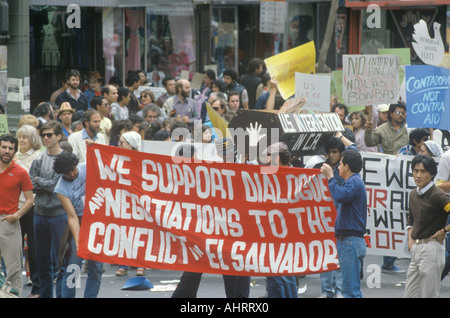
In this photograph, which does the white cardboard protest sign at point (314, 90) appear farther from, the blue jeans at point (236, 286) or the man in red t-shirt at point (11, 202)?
the man in red t-shirt at point (11, 202)

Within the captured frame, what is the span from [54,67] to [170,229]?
43.0 feet

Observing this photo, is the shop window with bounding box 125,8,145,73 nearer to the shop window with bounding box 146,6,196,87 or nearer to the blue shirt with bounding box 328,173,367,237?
the shop window with bounding box 146,6,196,87

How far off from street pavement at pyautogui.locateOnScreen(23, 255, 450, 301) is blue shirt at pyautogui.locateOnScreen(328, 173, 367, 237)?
1495 millimetres

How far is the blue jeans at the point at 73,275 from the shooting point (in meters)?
8.68

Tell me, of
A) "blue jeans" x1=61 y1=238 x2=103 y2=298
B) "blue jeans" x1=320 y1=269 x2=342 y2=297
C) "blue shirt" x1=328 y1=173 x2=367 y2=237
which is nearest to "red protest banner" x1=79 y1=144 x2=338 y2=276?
"blue shirt" x1=328 y1=173 x2=367 y2=237

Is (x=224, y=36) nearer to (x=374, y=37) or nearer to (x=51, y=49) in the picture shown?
(x=374, y=37)

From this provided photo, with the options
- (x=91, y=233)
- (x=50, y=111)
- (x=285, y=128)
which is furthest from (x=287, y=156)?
(x=50, y=111)

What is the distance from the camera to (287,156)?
9086mm

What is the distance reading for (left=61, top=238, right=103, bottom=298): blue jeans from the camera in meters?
8.68

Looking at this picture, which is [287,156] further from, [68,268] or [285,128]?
[68,268]

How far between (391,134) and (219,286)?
4024 millimetres

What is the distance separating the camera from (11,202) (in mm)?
9102

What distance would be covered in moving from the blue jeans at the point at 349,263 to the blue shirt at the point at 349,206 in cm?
8

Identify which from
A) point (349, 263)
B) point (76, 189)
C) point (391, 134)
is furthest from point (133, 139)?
point (391, 134)
